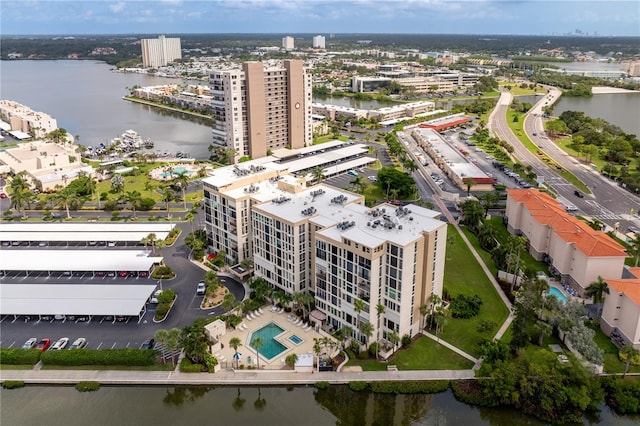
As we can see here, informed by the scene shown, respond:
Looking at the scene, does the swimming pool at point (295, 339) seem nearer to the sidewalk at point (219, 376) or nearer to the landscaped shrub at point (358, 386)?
the sidewalk at point (219, 376)

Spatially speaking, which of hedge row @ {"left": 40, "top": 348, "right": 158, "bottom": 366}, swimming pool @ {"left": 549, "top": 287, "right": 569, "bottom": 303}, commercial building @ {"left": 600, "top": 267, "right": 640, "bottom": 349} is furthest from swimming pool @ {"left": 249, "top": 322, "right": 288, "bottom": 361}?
commercial building @ {"left": 600, "top": 267, "right": 640, "bottom": 349}

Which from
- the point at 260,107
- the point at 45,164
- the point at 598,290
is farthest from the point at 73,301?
the point at 260,107

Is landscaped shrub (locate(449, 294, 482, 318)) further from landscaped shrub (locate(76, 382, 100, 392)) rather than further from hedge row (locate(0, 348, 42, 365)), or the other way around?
hedge row (locate(0, 348, 42, 365))

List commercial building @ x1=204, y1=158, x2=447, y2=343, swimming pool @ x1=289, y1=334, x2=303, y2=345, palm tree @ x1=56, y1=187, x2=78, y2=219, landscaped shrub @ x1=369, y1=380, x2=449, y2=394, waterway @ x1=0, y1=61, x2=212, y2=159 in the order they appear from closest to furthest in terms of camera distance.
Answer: landscaped shrub @ x1=369, y1=380, x2=449, y2=394, commercial building @ x1=204, y1=158, x2=447, y2=343, swimming pool @ x1=289, y1=334, x2=303, y2=345, palm tree @ x1=56, y1=187, x2=78, y2=219, waterway @ x1=0, y1=61, x2=212, y2=159

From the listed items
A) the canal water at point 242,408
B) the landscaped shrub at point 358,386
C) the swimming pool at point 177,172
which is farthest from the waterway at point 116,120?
the landscaped shrub at point 358,386

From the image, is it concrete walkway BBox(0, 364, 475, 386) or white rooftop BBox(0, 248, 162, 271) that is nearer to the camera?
concrete walkway BBox(0, 364, 475, 386)

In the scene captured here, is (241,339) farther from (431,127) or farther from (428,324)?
(431,127)

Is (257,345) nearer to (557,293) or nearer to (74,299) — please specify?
(74,299)

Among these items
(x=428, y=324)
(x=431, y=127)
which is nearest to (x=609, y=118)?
(x=431, y=127)
